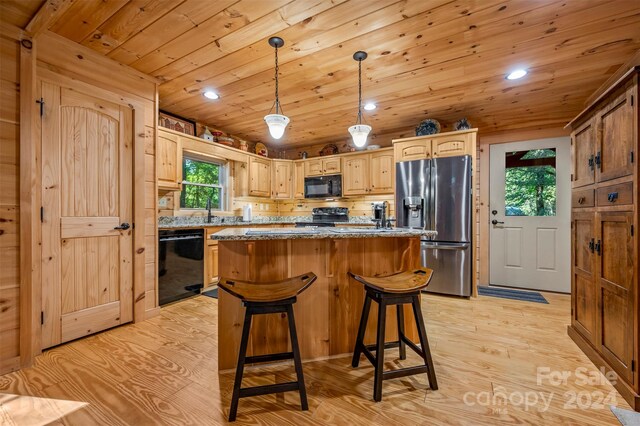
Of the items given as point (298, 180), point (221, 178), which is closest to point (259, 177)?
point (221, 178)

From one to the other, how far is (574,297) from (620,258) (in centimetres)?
84

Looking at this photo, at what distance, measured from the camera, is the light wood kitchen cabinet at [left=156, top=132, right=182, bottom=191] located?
3357mm

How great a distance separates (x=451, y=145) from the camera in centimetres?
358

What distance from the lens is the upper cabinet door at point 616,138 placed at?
155 cm

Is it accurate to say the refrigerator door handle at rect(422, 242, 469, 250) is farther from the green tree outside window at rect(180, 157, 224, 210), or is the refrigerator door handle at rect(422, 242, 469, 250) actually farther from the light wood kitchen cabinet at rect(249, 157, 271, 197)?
the green tree outside window at rect(180, 157, 224, 210)

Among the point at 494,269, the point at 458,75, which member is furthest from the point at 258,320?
the point at 494,269

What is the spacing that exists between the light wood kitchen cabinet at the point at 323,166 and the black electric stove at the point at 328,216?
2.19ft

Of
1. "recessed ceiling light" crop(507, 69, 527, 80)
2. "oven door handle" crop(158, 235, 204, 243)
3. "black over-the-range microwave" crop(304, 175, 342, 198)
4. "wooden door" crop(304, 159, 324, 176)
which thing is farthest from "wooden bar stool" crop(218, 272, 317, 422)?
"wooden door" crop(304, 159, 324, 176)

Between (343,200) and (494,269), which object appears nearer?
(494,269)

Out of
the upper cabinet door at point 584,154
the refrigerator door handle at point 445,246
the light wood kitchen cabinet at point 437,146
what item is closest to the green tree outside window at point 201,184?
the light wood kitchen cabinet at point 437,146

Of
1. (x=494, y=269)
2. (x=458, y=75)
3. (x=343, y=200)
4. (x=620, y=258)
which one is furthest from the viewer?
(x=343, y=200)

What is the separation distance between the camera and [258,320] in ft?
6.07

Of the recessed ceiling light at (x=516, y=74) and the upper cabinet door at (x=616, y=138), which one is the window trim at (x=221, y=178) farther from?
the upper cabinet door at (x=616, y=138)

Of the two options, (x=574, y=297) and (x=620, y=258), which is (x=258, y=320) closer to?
(x=620, y=258)
